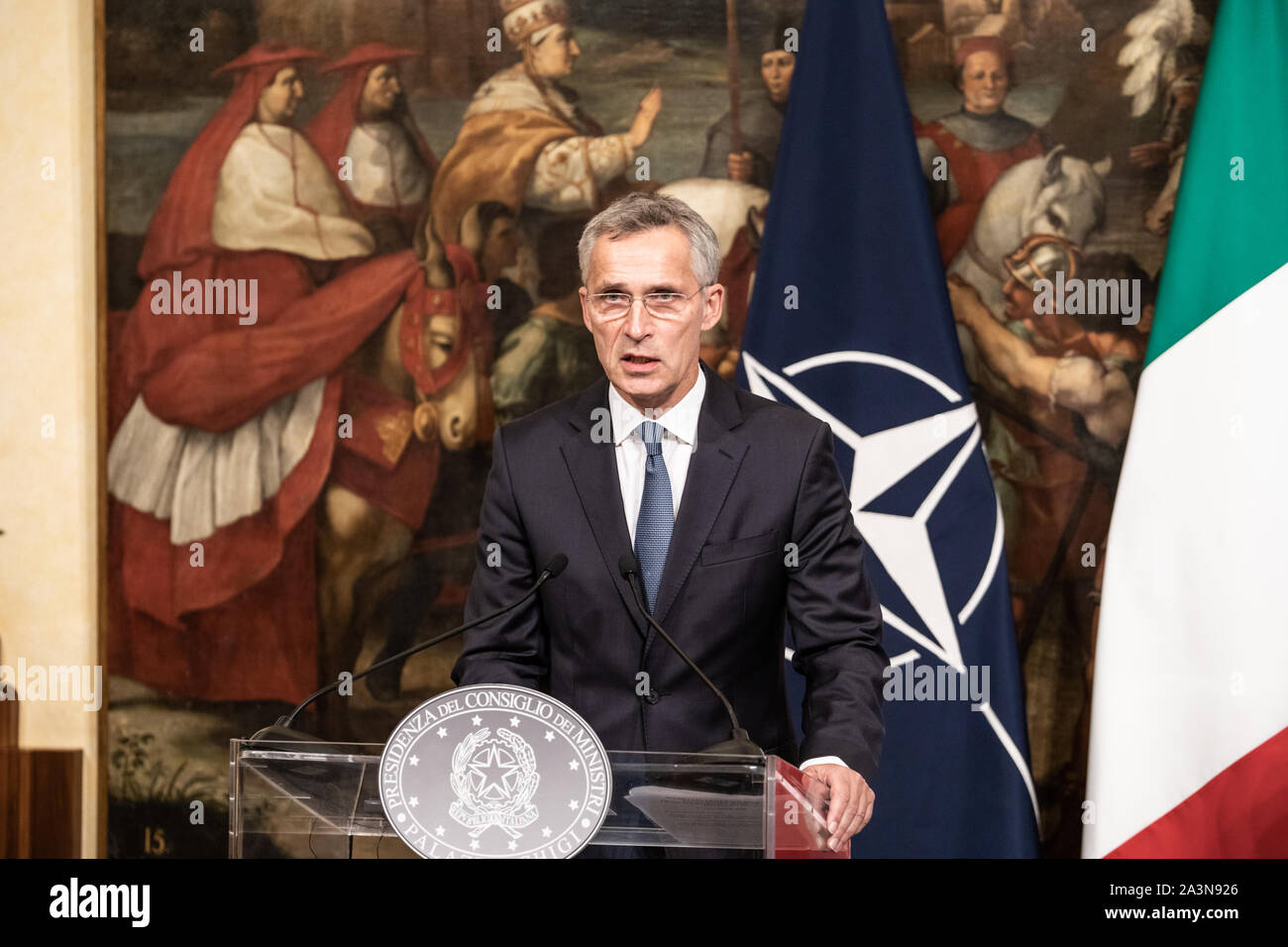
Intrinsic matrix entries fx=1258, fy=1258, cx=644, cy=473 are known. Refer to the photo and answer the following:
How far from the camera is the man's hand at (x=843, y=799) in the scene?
6.25 ft

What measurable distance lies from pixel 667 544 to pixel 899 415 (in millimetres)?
1515

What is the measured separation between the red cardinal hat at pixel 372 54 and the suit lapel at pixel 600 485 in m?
2.17

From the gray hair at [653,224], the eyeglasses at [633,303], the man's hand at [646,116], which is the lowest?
the eyeglasses at [633,303]

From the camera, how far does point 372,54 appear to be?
14.0 ft

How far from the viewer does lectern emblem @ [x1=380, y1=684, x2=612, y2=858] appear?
1.57 meters

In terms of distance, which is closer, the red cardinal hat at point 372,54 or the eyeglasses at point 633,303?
the eyeglasses at point 633,303

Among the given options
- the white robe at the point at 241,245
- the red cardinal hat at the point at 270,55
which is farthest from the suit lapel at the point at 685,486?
the red cardinal hat at the point at 270,55

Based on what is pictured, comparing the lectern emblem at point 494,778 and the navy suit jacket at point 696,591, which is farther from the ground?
the navy suit jacket at point 696,591

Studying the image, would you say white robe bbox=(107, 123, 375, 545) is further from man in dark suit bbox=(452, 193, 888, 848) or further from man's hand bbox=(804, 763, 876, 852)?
man's hand bbox=(804, 763, 876, 852)

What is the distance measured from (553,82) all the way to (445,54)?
38 centimetres

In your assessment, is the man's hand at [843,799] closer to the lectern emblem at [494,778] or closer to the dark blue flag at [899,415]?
Result: the lectern emblem at [494,778]
